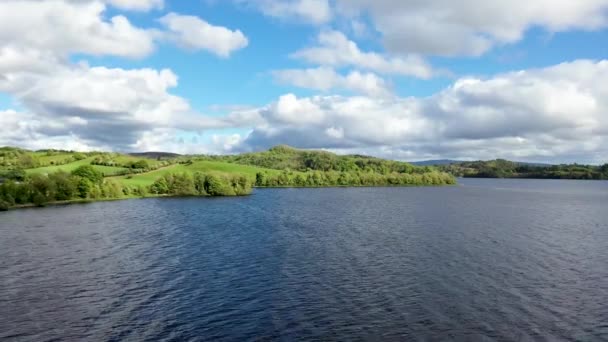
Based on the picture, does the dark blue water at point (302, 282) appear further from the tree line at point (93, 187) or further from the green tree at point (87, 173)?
the green tree at point (87, 173)

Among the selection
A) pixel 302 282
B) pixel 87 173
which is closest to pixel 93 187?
pixel 87 173

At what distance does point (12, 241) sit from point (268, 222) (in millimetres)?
44464

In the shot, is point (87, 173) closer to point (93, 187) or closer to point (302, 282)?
point (93, 187)

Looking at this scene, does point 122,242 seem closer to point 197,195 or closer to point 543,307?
point 543,307

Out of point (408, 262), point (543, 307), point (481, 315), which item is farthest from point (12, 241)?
point (543, 307)

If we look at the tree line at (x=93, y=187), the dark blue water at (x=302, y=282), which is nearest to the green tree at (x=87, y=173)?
the tree line at (x=93, y=187)

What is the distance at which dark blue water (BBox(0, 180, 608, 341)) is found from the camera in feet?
111

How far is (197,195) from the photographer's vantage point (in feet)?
560

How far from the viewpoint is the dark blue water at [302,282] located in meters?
33.8

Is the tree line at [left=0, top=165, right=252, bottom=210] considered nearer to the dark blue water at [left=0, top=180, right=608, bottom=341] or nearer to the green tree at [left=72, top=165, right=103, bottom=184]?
the green tree at [left=72, top=165, right=103, bottom=184]

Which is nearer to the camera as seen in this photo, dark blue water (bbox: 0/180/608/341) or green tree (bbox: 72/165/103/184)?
dark blue water (bbox: 0/180/608/341)

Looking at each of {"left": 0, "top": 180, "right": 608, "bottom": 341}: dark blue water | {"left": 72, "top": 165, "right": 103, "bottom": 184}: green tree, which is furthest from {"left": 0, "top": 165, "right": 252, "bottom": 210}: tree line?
{"left": 0, "top": 180, "right": 608, "bottom": 341}: dark blue water

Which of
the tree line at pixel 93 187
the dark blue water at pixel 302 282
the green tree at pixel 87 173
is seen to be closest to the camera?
the dark blue water at pixel 302 282

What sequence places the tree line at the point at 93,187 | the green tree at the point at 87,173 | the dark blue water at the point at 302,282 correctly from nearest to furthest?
the dark blue water at the point at 302,282 < the tree line at the point at 93,187 < the green tree at the point at 87,173
